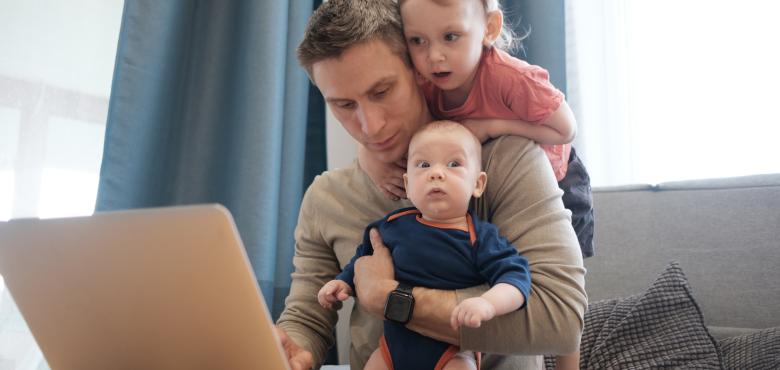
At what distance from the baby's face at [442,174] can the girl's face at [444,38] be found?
0.58ft

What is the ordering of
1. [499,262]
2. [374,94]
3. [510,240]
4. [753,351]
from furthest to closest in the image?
[753,351], [374,94], [510,240], [499,262]

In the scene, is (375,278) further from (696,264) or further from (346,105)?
(696,264)

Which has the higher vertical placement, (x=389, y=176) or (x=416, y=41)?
(x=416, y=41)

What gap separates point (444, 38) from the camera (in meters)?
1.22

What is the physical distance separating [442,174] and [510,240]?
0.17 m

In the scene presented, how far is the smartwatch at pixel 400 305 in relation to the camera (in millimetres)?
978

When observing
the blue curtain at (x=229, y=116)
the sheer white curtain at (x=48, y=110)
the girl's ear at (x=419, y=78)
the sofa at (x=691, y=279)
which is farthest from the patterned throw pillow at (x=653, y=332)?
the sheer white curtain at (x=48, y=110)

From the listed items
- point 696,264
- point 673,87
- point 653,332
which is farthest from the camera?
point 673,87

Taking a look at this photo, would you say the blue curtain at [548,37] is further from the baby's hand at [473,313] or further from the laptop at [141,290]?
the laptop at [141,290]

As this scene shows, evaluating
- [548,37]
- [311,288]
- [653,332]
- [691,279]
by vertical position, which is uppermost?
[548,37]

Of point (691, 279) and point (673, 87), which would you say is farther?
point (673, 87)

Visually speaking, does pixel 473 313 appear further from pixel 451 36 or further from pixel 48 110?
pixel 48 110

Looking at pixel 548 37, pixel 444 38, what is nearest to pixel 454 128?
pixel 444 38

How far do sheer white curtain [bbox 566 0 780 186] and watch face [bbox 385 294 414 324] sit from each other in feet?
5.36
